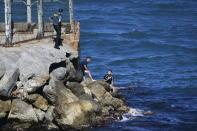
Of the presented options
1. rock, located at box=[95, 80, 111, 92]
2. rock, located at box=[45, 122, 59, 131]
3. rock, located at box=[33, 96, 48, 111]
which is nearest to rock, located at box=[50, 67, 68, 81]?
rock, located at box=[33, 96, 48, 111]

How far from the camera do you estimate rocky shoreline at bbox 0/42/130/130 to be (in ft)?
80.9

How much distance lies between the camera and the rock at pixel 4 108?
24391 millimetres

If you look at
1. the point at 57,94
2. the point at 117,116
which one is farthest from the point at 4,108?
the point at 117,116

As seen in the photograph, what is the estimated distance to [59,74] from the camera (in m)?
27.3

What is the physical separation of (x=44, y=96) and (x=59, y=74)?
199 cm

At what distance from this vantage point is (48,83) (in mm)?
26016

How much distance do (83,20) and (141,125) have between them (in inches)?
1780

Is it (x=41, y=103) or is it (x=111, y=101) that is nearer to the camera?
(x=41, y=103)

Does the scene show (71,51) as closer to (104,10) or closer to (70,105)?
(70,105)

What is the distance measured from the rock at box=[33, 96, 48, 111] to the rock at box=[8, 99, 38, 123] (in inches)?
21.7

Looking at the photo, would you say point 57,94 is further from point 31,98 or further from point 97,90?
point 97,90

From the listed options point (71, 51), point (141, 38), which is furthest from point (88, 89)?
point (141, 38)

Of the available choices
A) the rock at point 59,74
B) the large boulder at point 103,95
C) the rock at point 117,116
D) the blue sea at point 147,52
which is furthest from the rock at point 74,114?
the large boulder at point 103,95

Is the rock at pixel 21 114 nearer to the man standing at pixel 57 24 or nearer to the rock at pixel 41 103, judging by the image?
the rock at pixel 41 103
